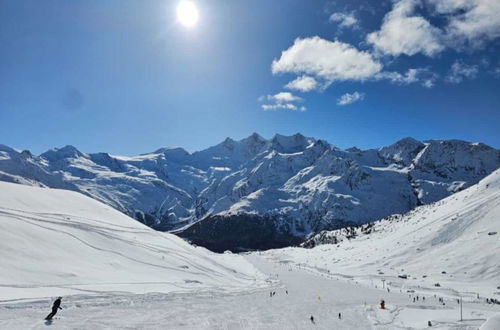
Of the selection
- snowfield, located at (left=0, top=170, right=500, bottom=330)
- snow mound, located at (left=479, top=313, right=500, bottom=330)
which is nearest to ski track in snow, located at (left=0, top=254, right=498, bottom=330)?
snowfield, located at (left=0, top=170, right=500, bottom=330)

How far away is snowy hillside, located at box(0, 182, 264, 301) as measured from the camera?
4597 cm

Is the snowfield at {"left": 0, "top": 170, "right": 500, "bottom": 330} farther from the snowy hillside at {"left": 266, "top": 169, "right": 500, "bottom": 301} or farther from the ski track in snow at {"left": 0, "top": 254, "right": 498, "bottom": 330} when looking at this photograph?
the snowy hillside at {"left": 266, "top": 169, "right": 500, "bottom": 301}

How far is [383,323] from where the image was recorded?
139ft

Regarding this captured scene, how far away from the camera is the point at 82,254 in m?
59.8

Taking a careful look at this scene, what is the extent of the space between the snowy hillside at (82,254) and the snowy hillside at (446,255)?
35840 millimetres

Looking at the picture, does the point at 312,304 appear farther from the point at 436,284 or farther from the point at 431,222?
the point at 431,222

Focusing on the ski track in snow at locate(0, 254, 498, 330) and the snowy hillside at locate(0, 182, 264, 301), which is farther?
the snowy hillside at locate(0, 182, 264, 301)

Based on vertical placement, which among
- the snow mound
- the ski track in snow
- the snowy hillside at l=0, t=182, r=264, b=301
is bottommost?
the ski track in snow

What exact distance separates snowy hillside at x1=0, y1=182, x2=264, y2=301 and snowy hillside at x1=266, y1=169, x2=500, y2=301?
35.8 m

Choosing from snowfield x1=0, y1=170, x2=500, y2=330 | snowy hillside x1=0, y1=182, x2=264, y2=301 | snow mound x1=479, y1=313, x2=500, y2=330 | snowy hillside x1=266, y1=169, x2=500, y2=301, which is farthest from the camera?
snowy hillside x1=266, y1=169, x2=500, y2=301

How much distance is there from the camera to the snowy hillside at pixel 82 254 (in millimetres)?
45969

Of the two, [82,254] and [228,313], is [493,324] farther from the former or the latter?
[82,254]

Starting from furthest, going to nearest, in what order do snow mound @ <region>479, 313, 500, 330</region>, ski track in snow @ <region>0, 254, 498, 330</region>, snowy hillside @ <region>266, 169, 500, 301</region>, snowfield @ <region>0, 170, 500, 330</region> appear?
snowy hillside @ <region>266, 169, 500, 301</region>, snowfield @ <region>0, 170, 500, 330</region>, ski track in snow @ <region>0, 254, 498, 330</region>, snow mound @ <region>479, 313, 500, 330</region>

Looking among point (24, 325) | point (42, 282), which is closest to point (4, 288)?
point (42, 282)
